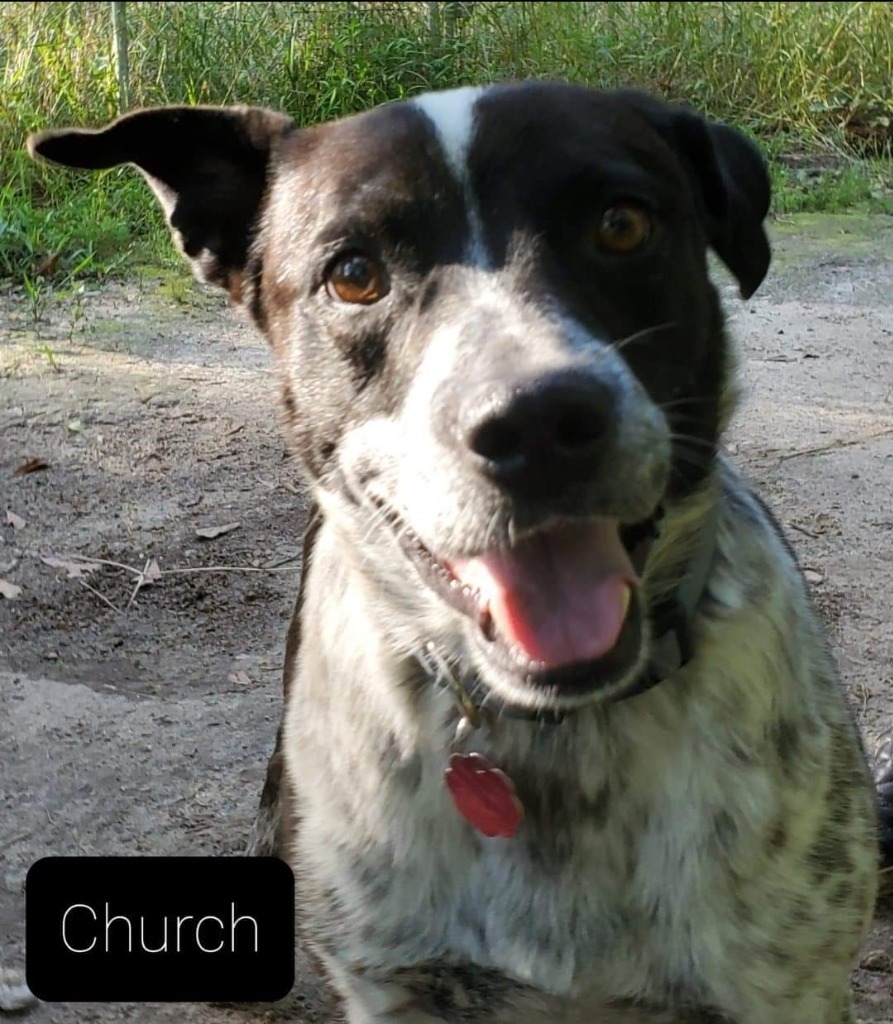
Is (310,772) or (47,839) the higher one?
(310,772)

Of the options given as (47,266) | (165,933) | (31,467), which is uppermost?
(165,933)

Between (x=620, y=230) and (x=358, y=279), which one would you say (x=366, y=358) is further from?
(x=620, y=230)

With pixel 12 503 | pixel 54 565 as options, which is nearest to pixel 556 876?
pixel 54 565

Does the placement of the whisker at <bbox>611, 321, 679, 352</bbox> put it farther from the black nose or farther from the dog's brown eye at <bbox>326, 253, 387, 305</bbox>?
the dog's brown eye at <bbox>326, 253, 387, 305</bbox>

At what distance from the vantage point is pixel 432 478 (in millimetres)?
1929

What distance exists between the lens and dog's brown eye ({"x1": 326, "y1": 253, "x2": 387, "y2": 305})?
2.12 metres

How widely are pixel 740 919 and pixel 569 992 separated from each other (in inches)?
11.2

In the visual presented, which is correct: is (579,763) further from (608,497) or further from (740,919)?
(608,497)

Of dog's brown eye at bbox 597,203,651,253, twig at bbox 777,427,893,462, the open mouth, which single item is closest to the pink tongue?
the open mouth

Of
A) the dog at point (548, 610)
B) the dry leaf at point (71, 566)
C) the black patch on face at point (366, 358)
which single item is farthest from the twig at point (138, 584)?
the black patch on face at point (366, 358)

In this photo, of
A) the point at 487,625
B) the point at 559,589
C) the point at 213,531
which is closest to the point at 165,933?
the point at 487,625

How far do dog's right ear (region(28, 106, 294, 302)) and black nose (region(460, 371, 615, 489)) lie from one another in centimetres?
91

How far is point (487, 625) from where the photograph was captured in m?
1.98

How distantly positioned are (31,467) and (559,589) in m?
3.44
